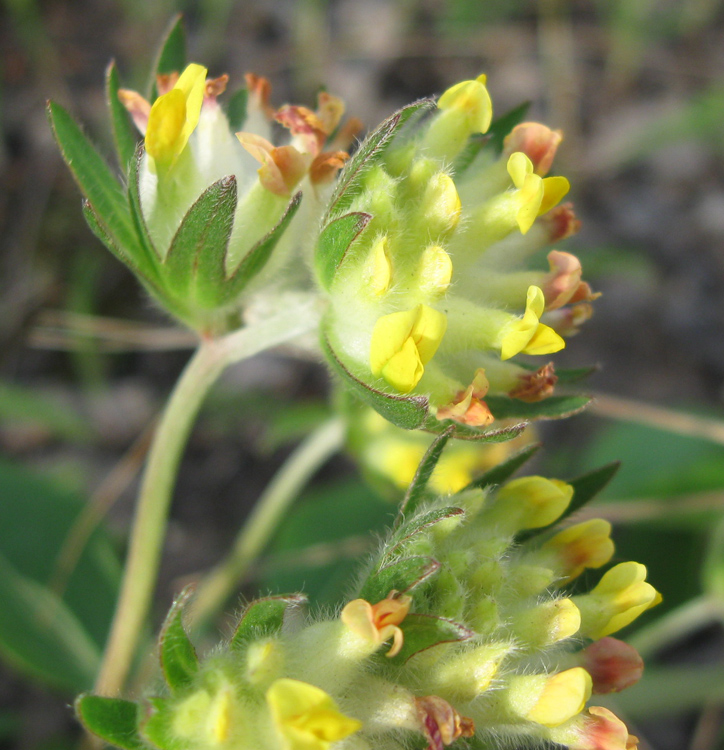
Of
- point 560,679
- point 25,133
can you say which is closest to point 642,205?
point 25,133

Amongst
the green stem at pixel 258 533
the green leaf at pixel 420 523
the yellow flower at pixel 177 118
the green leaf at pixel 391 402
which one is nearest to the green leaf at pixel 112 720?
the green leaf at pixel 420 523

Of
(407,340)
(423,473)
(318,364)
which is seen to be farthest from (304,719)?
(318,364)

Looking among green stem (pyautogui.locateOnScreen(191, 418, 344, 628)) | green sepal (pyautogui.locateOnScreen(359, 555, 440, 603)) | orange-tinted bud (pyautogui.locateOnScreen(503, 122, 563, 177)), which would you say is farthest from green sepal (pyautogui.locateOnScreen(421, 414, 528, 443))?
green stem (pyautogui.locateOnScreen(191, 418, 344, 628))

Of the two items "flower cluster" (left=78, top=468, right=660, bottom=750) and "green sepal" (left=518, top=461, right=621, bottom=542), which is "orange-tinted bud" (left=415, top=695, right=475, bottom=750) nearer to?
"flower cluster" (left=78, top=468, right=660, bottom=750)

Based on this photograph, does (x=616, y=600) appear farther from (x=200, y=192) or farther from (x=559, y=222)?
(x=200, y=192)

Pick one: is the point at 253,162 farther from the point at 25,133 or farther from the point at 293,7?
the point at 293,7
